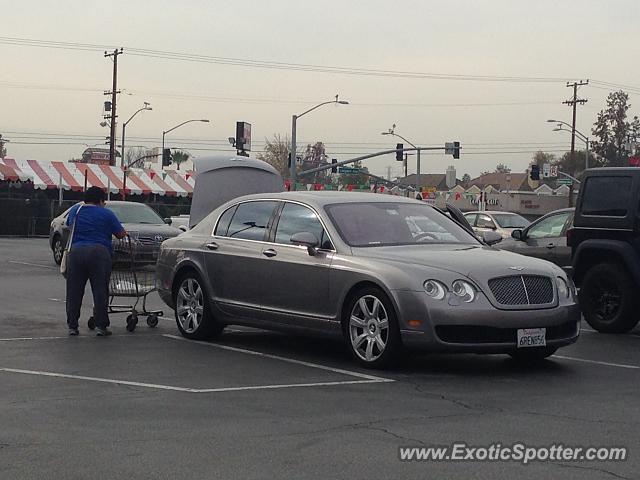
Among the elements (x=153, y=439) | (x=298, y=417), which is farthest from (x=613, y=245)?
(x=153, y=439)

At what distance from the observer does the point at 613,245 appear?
42.2 feet

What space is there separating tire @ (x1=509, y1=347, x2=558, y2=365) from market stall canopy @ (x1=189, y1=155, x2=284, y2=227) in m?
12.4

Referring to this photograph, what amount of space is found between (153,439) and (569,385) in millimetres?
3759

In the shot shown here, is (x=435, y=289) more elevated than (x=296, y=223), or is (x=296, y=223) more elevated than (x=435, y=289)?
(x=296, y=223)

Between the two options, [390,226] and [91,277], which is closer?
[390,226]

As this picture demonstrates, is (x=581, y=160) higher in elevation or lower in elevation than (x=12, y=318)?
higher

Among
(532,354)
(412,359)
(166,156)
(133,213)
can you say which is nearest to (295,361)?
(412,359)

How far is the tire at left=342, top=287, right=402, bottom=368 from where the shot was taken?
941 centimetres

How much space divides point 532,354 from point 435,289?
4.45ft

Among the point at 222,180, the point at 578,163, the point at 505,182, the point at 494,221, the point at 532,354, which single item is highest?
the point at 578,163

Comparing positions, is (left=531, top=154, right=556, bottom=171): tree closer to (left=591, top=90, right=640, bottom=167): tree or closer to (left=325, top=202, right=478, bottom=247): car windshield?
(left=591, top=90, right=640, bottom=167): tree

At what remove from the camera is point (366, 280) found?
9.69 meters

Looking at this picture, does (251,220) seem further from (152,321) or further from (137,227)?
(137,227)

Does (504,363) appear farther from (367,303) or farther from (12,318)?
(12,318)
